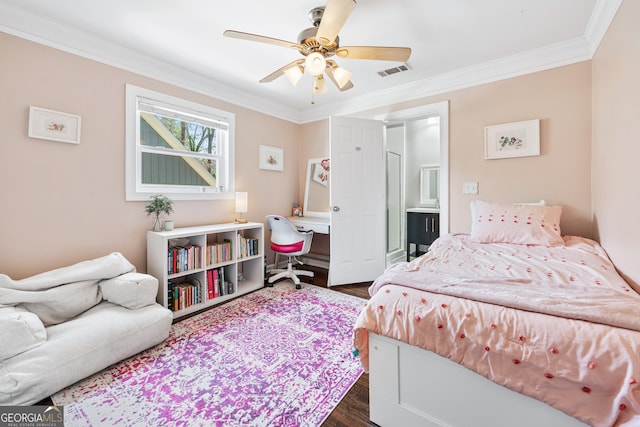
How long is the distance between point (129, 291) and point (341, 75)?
2340 millimetres

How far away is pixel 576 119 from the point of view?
99.4 inches

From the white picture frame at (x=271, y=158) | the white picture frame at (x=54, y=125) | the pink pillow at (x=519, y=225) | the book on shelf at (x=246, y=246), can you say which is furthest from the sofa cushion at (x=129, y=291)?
the pink pillow at (x=519, y=225)

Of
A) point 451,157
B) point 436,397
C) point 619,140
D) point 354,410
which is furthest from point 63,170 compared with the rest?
point 619,140

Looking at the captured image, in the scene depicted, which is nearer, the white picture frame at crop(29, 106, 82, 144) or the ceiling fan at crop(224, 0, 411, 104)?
the ceiling fan at crop(224, 0, 411, 104)

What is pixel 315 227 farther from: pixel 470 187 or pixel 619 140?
pixel 619 140

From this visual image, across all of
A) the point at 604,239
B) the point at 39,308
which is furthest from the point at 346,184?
the point at 39,308

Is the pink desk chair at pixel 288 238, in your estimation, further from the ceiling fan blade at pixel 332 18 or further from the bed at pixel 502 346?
the ceiling fan blade at pixel 332 18

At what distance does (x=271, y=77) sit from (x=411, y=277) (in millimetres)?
1919

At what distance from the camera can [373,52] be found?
6.35 feet

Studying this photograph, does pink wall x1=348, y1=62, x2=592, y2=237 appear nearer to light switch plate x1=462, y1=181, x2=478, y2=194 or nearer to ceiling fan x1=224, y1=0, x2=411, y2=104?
light switch plate x1=462, y1=181, x2=478, y2=194

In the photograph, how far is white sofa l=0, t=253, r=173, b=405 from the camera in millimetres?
1458

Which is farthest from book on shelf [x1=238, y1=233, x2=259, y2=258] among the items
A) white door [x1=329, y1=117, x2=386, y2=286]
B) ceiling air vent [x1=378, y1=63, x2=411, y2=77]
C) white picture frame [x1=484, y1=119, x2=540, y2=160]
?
white picture frame [x1=484, y1=119, x2=540, y2=160]

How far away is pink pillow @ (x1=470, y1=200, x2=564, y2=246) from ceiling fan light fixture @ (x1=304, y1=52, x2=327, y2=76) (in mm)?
1990

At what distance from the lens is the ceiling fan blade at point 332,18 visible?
4.99 ft
